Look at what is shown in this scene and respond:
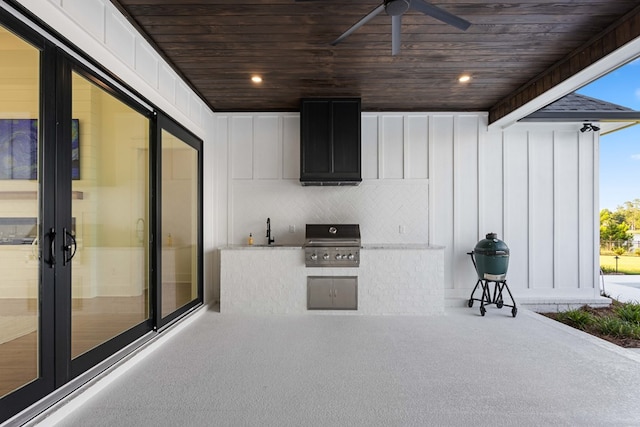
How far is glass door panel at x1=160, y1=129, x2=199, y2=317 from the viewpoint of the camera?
148 inches

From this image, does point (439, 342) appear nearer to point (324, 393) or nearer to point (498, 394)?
point (498, 394)

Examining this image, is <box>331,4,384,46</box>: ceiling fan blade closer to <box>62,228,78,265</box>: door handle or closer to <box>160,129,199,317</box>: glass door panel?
<box>160,129,199,317</box>: glass door panel

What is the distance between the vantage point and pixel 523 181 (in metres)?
5.21

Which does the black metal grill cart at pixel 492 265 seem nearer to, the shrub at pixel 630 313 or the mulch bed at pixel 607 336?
the mulch bed at pixel 607 336

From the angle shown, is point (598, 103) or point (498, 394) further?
point (598, 103)

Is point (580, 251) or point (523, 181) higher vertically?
point (523, 181)

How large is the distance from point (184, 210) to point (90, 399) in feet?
7.98

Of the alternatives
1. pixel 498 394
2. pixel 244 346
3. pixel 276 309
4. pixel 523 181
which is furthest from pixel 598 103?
pixel 244 346

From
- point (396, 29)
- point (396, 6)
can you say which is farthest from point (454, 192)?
point (396, 6)

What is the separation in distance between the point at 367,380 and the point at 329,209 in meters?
3.01

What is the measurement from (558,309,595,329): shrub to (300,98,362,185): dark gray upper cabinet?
3492 millimetres

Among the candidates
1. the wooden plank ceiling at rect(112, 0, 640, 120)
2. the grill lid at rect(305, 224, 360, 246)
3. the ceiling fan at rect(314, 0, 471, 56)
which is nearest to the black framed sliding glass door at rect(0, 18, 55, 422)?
the wooden plank ceiling at rect(112, 0, 640, 120)

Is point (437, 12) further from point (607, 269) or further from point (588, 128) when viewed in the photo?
point (607, 269)

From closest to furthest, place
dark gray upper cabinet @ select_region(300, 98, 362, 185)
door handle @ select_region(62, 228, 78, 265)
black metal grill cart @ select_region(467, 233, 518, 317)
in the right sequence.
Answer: door handle @ select_region(62, 228, 78, 265) → black metal grill cart @ select_region(467, 233, 518, 317) → dark gray upper cabinet @ select_region(300, 98, 362, 185)
